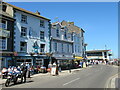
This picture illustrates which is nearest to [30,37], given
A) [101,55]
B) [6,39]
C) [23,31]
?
[23,31]

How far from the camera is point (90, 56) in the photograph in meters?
84.5

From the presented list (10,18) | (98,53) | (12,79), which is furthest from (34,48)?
(98,53)

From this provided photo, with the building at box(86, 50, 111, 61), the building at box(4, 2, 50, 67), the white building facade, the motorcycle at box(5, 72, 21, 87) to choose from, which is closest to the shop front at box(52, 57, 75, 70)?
the white building facade

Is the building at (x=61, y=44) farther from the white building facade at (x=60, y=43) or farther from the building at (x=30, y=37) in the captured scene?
the building at (x=30, y=37)

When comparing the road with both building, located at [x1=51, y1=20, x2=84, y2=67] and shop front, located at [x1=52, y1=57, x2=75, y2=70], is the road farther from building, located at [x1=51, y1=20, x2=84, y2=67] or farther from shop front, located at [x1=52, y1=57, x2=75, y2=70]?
building, located at [x1=51, y1=20, x2=84, y2=67]

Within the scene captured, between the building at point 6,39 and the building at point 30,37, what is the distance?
912mm

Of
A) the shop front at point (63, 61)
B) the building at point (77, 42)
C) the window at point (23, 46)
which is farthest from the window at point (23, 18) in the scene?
the building at point (77, 42)

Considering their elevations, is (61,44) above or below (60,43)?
below

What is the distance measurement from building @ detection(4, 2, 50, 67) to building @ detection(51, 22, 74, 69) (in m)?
1.98

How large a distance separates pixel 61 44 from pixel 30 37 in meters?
9.50

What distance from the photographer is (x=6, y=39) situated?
68.6 ft

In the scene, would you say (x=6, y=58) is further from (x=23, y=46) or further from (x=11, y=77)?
(x=11, y=77)

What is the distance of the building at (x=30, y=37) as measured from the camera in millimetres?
22922

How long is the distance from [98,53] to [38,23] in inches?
2395
